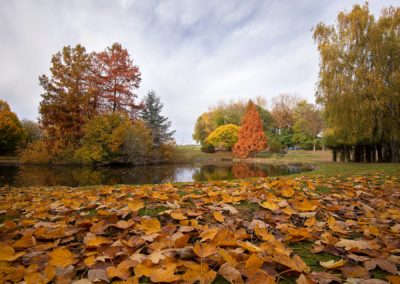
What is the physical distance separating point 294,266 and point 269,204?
92 centimetres

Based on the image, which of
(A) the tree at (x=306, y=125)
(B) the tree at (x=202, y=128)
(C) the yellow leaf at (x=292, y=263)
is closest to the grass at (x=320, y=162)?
(C) the yellow leaf at (x=292, y=263)

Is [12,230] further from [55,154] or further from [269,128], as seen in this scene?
[269,128]

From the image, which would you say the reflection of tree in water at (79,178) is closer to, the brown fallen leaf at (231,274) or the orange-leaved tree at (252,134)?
the brown fallen leaf at (231,274)

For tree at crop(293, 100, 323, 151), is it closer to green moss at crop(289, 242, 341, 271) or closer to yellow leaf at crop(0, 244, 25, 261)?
green moss at crop(289, 242, 341, 271)

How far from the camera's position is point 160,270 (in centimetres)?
82

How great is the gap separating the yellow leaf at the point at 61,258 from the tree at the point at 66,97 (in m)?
20.3

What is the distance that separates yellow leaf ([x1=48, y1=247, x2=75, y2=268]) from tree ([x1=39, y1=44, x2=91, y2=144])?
66.7 ft

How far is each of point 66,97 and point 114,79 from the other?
4.90 meters

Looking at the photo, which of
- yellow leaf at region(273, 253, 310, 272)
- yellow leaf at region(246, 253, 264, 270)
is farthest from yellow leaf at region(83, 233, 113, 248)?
yellow leaf at region(273, 253, 310, 272)

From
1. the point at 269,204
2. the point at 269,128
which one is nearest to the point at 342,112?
the point at 269,204

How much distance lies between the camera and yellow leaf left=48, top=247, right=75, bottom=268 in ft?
3.08

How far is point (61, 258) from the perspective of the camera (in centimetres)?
97

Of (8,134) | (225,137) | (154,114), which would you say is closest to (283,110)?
(225,137)

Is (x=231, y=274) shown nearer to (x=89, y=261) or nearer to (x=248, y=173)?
(x=89, y=261)
